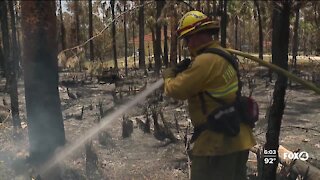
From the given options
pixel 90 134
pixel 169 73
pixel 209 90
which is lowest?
pixel 90 134

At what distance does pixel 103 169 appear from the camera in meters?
5.52

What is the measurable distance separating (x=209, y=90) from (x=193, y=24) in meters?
0.42

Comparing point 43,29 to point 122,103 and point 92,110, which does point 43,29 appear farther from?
point 122,103

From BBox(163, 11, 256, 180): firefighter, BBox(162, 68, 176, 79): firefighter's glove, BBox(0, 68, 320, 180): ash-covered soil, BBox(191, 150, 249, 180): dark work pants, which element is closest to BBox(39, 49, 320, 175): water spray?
BBox(0, 68, 320, 180): ash-covered soil

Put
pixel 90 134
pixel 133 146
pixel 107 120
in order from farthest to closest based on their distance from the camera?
1. pixel 107 120
2. pixel 90 134
3. pixel 133 146

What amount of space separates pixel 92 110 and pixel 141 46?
18.0m

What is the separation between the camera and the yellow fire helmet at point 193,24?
2578mm

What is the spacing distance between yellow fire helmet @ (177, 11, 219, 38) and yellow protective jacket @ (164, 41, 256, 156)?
0.41 ft

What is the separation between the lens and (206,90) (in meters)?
2.57

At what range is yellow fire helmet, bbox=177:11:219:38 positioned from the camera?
2.58 m

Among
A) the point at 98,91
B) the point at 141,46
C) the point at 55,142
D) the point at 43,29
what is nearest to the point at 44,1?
the point at 43,29

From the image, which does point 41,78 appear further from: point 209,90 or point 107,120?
point 107,120

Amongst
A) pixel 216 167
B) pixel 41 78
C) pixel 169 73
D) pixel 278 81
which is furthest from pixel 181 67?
pixel 41 78

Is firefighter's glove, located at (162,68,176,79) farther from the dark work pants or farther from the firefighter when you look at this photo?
the dark work pants
